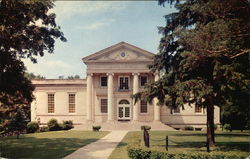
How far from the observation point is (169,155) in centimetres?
1155

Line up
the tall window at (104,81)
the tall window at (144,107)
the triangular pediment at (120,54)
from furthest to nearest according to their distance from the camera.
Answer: the tall window at (104,81), the tall window at (144,107), the triangular pediment at (120,54)

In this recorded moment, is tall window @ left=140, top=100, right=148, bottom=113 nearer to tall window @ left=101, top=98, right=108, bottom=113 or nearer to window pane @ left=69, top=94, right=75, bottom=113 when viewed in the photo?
tall window @ left=101, top=98, right=108, bottom=113

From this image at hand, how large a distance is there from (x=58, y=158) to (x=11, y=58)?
6.99 meters

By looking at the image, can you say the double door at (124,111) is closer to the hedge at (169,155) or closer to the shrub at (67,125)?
the shrub at (67,125)

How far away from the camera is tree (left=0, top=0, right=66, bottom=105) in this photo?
544 inches

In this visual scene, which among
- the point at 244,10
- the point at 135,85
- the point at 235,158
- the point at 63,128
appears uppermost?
the point at 244,10

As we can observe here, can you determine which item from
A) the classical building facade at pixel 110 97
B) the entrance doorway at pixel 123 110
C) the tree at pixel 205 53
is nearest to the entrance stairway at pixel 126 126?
the classical building facade at pixel 110 97

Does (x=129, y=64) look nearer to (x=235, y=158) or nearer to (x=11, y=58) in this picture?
(x=11, y=58)

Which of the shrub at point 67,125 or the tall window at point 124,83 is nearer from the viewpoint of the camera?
the shrub at point 67,125

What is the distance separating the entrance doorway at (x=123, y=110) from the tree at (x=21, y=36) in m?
22.3

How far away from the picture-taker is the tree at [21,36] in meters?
13.8

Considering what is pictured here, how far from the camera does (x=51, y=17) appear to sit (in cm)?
1720

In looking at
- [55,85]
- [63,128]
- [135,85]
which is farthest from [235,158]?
[55,85]

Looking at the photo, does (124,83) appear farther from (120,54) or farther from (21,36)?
(21,36)
